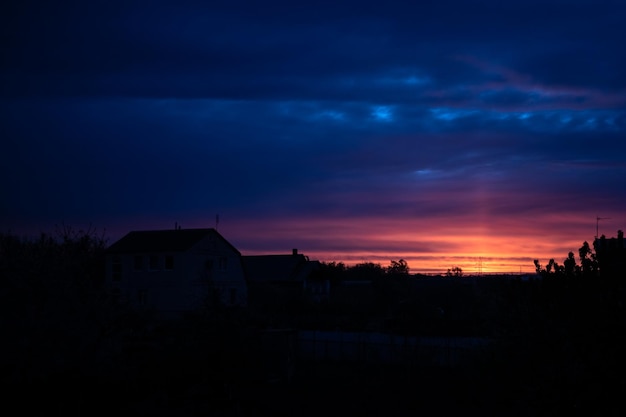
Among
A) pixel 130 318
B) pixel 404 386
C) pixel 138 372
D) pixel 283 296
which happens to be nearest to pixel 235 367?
pixel 138 372

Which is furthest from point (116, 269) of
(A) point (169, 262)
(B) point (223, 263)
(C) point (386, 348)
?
(C) point (386, 348)

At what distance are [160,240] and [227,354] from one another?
1323 inches

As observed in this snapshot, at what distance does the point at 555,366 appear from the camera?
43.7ft

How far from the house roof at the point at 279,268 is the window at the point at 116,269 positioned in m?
20.3

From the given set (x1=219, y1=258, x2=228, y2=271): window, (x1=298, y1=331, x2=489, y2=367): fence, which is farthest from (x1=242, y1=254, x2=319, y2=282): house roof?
(x1=298, y1=331, x2=489, y2=367): fence

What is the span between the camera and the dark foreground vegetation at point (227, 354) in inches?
518

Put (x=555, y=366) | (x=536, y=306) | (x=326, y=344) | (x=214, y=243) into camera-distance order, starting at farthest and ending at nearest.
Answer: (x=214, y=243)
(x=326, y=344)
(x=536, y=306)
(x=555, y=366)

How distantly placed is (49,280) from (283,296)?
151 feet

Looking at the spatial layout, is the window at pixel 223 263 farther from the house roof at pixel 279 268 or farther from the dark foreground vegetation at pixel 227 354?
the dark foreground vegetation at pixel 227 354

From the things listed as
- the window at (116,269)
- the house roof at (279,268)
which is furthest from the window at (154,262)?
the house roof at (279,268)

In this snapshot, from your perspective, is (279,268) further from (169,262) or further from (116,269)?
(116,269)

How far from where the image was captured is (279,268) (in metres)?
75.8

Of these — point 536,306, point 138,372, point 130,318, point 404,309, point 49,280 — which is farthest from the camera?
point 404,309

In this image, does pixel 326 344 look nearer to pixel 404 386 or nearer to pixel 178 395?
pixel 404 386
